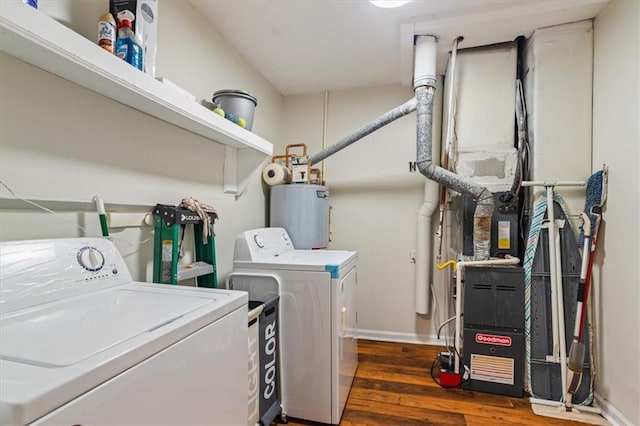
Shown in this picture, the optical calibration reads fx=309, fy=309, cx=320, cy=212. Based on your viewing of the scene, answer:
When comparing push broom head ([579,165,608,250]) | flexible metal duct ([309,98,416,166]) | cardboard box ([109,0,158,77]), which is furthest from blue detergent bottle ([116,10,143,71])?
push broom head ([579,165,608,250])

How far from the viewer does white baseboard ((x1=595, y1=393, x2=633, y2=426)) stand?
168 centimetres

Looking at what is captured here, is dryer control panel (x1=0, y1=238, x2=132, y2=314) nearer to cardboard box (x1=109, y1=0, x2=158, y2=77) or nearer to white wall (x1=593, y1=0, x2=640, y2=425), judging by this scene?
cardboard box (x1=109, y1=0, x2=158, y2=77)

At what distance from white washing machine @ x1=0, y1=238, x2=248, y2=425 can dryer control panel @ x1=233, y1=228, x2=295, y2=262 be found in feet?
2.68

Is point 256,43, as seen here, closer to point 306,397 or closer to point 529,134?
point 529,134

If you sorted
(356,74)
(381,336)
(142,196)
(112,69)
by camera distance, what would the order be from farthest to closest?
1. (381,336)
2. (356,74)
3. (142,196)
4. (112,69)

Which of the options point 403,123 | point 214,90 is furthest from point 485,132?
point 214,90

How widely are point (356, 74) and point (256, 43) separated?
37.3 inches

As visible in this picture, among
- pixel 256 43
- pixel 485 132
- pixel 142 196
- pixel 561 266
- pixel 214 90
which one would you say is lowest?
pixel 561 266

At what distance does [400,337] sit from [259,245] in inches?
69.0

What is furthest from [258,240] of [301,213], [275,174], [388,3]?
[388,3]

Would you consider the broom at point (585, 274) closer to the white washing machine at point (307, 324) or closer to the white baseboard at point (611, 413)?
the white baseboard at point (611, 413)

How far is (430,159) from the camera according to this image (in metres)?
2.40

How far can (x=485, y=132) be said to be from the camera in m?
2.40

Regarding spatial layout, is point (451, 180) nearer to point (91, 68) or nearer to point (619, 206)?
point (619, 206)
